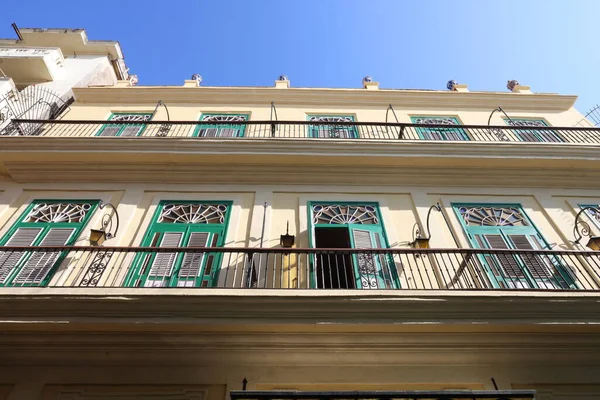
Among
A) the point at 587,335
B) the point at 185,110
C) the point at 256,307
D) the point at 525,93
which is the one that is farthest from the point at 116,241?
the point at 525,93

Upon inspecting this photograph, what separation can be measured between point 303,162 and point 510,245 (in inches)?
152

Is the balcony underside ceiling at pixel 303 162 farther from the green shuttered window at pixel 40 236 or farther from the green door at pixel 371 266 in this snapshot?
the green door at pixel 371 266

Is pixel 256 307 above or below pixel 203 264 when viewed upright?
below

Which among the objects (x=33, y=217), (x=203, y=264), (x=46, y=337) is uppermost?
(x=33, y=217)

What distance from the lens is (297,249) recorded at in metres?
5.50

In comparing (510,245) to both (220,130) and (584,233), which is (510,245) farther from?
(220,130)

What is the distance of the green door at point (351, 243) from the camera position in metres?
5.94

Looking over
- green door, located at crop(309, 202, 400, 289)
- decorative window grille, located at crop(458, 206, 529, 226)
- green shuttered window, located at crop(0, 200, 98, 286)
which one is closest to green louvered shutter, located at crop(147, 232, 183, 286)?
green shuttered window, located at crop(0, 200, 98, 286)

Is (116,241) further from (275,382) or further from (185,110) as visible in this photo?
(185,110)

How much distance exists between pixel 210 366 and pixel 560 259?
→ 5.15m

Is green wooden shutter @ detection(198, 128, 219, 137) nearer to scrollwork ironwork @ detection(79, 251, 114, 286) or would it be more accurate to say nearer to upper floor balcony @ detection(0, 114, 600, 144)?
upper floor balcony @ detection(0, 114, 600, 144)

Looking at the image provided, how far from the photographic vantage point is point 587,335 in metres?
4.93

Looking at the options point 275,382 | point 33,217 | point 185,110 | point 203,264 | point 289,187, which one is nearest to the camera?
point 275,382

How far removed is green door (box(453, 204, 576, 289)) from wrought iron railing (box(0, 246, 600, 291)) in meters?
0.02
